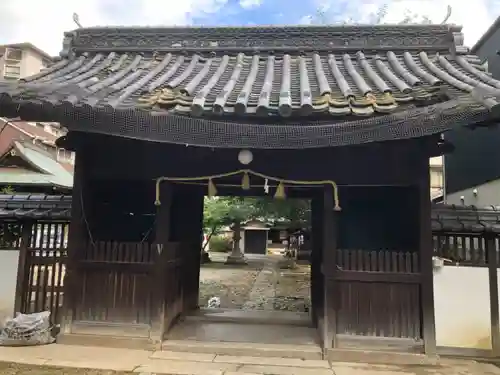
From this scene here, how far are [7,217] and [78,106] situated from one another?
280 cm

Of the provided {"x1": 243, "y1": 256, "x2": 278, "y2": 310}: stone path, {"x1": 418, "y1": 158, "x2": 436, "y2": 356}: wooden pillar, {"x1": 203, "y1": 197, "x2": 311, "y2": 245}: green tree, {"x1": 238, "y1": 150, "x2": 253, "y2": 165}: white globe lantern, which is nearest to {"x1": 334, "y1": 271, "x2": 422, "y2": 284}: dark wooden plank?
{"x1": 418, "y1": 158, "x2": 436, "y2": 356}: wooden pillar

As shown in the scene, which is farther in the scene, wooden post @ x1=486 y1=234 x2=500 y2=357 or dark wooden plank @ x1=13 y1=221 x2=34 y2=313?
dark wooden plank @ x1=13 y1=221 x2=34 y2=313

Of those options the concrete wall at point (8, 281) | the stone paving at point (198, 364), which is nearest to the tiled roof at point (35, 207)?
the concrete wall at point (8, 281)

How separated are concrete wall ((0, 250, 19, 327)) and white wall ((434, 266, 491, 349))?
6.15m

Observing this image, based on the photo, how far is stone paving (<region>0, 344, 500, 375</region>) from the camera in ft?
15.7

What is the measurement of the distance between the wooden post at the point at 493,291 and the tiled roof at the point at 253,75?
7.20 ft

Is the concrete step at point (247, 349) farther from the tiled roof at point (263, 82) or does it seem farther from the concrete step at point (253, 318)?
the tiled roof at point (263, 82)

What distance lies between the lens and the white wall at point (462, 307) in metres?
5.48

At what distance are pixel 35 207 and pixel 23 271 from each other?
0.99m

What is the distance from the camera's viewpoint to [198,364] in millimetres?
4980

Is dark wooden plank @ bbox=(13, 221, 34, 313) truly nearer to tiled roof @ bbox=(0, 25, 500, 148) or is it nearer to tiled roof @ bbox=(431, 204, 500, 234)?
tiled roof @ bbox=(0, 25, 500, 148)

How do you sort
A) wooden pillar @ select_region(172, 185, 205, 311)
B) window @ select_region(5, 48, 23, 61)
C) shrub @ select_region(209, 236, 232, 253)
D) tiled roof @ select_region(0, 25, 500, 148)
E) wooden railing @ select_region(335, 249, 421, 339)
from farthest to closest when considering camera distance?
shrub @ select_region(209, 236, 232, 253), window @ select_region(5, 48, 23, 61), wooden pillar @ select_region(172, 185, 205, 311), wooden railing @ select_region(335, 249, 421, 339), tiled roof @ select_region(0, 25, 500, 148)

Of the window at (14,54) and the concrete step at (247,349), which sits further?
the window at (14,54)

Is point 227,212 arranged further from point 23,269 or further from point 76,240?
point 76,240
